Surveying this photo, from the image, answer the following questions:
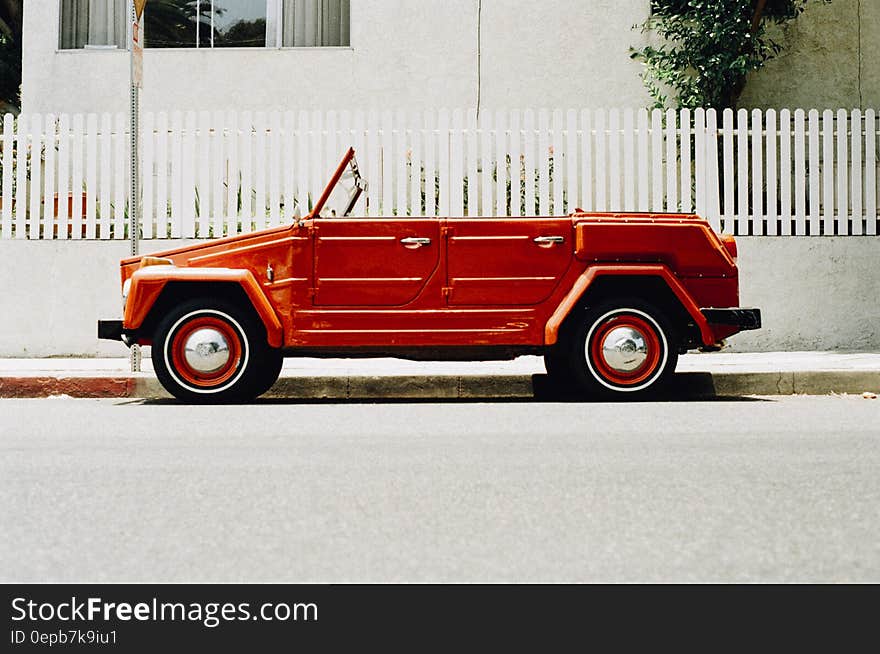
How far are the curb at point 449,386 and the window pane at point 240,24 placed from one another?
735 cm

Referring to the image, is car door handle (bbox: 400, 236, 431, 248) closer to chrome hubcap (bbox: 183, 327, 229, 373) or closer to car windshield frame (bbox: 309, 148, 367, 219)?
car windshield frame (bbox: 309, 148, 367, 219)

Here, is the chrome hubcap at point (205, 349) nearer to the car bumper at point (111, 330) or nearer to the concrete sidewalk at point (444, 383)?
the car bumper at point (111, 330)

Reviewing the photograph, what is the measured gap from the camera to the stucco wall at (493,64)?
15875mm

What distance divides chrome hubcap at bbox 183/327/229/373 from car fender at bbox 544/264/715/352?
7.59 ft

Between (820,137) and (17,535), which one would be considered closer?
(17,535)

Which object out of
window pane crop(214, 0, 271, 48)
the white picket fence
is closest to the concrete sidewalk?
the white picket fence

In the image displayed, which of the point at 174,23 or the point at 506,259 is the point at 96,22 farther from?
the point at 506,259

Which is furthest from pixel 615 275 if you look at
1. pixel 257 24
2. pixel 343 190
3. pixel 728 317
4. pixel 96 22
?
pixel 96 22

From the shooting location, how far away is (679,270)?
9258 mm

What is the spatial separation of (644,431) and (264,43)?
Answer: 1048 centimetres
